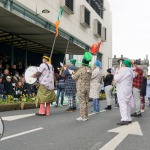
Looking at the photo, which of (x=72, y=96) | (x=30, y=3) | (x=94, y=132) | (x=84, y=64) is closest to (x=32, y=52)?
(x=30, y=3)

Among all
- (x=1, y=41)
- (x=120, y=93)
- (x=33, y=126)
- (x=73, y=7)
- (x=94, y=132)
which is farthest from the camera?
(x=73, y=7)

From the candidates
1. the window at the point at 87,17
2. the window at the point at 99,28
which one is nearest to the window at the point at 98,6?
the window at the point at 99,28

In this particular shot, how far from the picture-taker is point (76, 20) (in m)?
32.4

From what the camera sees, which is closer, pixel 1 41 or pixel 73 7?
pixel 1 41

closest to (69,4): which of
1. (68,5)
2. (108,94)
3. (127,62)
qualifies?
(68,5)

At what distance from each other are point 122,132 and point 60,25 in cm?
2088

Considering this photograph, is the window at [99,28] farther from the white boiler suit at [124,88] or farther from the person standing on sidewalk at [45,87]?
the white boiler suit at [124,88]

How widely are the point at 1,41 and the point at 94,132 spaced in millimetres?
18156

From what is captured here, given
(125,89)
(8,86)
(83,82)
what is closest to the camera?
(125,89)

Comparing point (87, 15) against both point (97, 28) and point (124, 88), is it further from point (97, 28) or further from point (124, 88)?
point (124, 88)

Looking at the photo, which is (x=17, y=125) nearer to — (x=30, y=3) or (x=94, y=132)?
(x=94, y=132)

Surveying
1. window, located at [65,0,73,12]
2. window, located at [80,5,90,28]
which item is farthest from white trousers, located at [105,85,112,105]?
window, located at [80,5,90,28]

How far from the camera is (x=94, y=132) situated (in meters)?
7.22

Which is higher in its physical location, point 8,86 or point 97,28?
point 97,28
